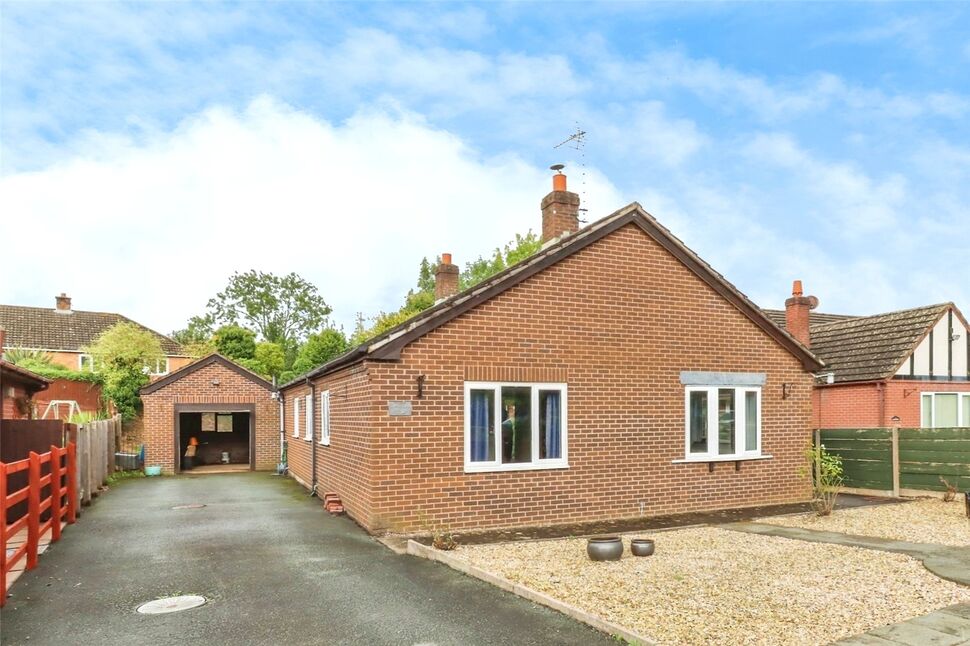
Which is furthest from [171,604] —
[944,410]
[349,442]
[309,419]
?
[944,410]

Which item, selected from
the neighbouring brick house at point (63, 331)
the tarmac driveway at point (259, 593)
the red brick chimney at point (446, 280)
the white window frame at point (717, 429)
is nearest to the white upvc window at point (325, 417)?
the tarmac driveway at point (259, 593)

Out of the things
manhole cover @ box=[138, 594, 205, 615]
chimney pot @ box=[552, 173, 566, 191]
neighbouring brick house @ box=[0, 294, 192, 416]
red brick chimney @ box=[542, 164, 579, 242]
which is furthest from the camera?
neighbouring brick house @ box=[0, 294, 192, 416]

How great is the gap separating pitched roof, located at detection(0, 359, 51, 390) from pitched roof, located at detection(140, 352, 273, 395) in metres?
5.58

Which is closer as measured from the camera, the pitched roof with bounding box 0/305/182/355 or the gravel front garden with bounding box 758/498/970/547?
the gravel front garden with bounding box 758/498/970/547

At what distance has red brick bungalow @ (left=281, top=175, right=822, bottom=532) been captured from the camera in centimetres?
1131

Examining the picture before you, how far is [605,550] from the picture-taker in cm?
904

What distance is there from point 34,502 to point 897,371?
20.6 metres

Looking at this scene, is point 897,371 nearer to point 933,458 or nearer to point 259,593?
point 933,458


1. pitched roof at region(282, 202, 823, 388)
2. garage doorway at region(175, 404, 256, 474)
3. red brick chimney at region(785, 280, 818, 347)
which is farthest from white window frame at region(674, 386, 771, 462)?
garage doorway at region(175, 404, 256, 474)

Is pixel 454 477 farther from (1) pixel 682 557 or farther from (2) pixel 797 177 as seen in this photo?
(2) pixel 797 177

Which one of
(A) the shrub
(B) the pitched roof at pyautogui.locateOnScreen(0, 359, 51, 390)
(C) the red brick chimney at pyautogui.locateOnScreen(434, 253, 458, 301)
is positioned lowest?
(A) the shrub

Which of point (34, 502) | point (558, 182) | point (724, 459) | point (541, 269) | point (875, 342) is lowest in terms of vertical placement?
point (724, 459)

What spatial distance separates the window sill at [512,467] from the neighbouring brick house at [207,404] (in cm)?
1654

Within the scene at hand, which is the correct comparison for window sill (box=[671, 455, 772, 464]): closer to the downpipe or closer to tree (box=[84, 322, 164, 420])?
the downpipe
